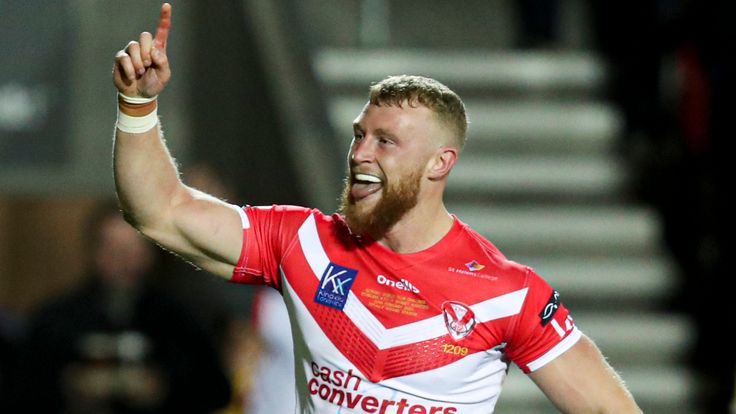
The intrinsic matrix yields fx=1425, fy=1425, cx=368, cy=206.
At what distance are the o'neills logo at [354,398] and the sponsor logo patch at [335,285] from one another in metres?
0.21

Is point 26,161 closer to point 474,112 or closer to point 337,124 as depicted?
point 337,124

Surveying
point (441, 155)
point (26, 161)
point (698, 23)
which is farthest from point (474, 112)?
point (441, 155)

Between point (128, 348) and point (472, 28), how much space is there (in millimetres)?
4800

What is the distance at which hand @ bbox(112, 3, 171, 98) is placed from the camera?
420cm

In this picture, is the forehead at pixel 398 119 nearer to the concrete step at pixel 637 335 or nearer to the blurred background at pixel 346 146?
the blurred background at pixel 346 146

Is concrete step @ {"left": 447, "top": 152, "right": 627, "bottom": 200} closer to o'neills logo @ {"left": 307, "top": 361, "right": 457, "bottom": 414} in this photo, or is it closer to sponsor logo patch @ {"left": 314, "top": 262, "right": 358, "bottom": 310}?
sponsor logo patch @ {"left": 314, "top": 262, "right": 358, "bottom": 310}

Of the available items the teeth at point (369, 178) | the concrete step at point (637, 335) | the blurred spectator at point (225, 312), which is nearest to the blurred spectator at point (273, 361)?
the blurred spectator at point (225, 312)

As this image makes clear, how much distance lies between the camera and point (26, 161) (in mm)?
10531

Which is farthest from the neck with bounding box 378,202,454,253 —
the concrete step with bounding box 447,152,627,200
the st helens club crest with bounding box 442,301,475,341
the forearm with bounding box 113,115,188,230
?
the concrete step with bounding box 447,152,627,200

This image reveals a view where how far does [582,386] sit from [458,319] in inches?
17.9

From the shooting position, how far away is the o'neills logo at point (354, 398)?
4.42 m

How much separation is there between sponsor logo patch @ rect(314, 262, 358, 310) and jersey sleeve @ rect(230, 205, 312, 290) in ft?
0.55

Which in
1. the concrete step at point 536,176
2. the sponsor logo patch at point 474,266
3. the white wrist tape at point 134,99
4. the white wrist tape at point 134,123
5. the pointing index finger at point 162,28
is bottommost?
the concrete step at point 536,176

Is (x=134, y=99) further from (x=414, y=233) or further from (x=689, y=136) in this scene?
(x=689, y=136)
